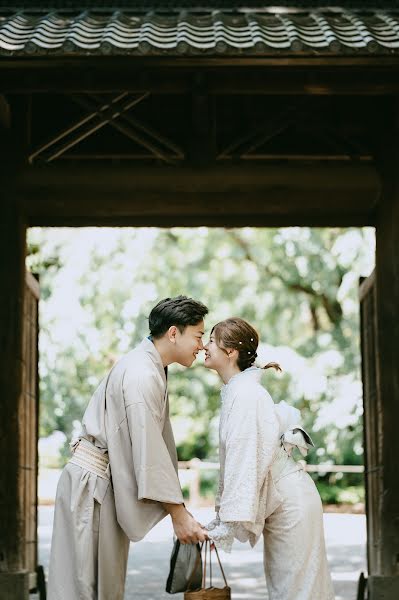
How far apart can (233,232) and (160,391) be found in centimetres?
1147

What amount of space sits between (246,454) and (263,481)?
0.60 ft

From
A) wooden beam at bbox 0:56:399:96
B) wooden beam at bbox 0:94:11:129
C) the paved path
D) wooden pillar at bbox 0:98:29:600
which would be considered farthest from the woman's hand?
the paved path

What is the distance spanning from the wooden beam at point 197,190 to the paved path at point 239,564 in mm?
3068

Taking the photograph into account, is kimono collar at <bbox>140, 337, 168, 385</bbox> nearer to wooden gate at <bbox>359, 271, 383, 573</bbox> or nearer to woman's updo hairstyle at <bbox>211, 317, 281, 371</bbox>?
woman's updo hairstyle at <bbox>211, 317, 281, 371</bbox>

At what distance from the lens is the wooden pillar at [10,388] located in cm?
633

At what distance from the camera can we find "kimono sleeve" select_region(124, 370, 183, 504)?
3.89 m

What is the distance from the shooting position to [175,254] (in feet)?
51.3

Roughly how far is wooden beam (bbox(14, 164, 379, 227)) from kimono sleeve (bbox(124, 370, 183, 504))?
251 cm

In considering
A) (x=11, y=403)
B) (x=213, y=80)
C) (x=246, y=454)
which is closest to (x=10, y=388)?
(x=11, y=403)

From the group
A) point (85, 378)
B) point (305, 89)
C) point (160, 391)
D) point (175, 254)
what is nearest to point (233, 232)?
point (175, 254)

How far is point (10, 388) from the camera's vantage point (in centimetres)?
637

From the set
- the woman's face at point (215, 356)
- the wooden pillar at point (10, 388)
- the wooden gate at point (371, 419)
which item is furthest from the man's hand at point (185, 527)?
the wooden gate at point (371, 419)

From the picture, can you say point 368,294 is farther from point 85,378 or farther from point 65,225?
point 85,378

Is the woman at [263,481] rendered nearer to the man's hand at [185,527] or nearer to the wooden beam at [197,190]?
the man's hand at [185,527]
